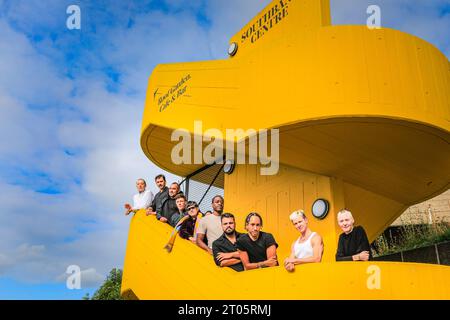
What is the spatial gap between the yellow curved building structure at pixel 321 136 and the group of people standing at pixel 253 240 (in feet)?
0.51

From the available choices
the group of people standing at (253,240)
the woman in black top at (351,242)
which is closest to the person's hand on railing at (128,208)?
the group of people standing at (253,240)

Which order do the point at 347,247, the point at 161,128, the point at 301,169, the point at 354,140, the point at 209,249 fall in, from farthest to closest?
the point at 161,128 < the point at 301,169 < the point at 354,140 < the point at 209,249 < the point at 347,247

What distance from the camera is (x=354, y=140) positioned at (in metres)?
6.77

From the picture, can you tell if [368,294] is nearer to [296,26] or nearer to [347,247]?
[347,247]

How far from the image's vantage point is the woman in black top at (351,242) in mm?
4842

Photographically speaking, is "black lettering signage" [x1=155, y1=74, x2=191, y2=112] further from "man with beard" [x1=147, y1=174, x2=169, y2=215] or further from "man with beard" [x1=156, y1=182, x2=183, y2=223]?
"man with beard" [x1=156, y1=182, x2=183, y2=223]

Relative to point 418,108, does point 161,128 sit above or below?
above

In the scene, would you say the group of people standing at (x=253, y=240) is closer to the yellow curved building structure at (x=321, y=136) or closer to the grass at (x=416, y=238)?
the yellow curved building structure at (x=321, y=136)

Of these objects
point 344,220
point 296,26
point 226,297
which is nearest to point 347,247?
point 344,220

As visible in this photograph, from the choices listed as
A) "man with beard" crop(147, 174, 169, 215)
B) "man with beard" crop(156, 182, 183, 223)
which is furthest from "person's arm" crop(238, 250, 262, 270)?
"man with beard" crop(147, 174, 169, 215)

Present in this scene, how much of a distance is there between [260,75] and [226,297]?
141 inches

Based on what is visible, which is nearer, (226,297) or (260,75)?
(226,297)
